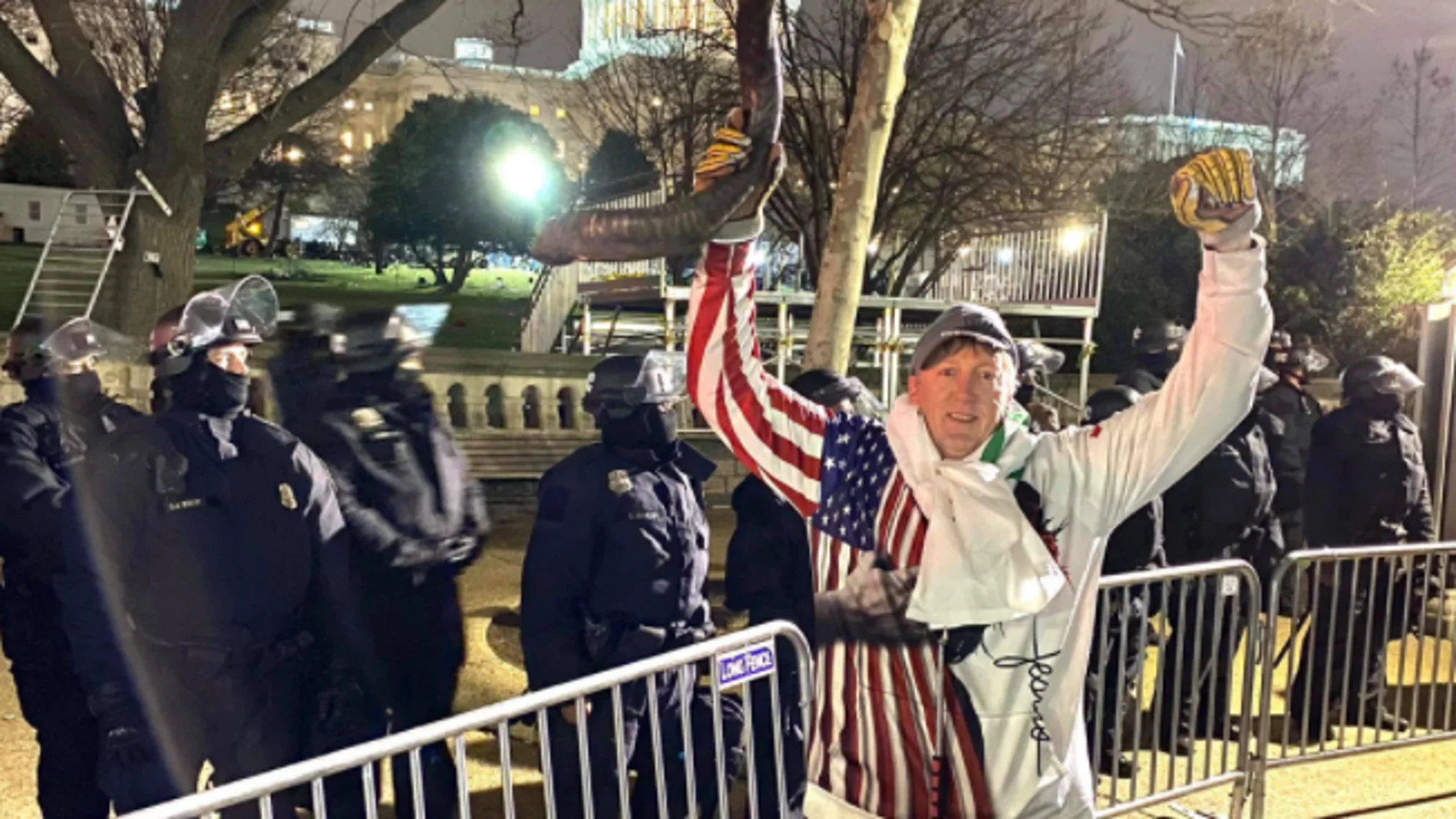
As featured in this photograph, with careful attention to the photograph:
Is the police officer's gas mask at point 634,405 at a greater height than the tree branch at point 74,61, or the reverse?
the tree branch at point 74,61

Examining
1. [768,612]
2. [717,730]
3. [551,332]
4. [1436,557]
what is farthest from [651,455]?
[551,332]

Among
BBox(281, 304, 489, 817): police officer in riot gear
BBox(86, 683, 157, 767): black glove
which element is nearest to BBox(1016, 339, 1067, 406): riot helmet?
BBox(281, 304, 489, 817): police officer in riot gear

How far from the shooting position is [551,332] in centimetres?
1520

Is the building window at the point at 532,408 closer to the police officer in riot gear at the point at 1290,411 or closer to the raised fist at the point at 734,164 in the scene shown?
the police officer in riot gear at the point at 1290,411

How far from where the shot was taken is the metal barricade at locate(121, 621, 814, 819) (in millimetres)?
2158

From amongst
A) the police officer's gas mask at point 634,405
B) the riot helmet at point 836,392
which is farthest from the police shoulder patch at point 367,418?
the riot helmet at point 836,392

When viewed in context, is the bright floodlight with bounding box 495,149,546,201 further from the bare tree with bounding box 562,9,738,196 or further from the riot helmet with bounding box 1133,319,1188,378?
the riot helmet with bounding box 1133,319,1188,378

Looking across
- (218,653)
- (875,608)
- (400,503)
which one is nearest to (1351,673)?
(875,608)

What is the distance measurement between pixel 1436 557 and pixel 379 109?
53.2 meters

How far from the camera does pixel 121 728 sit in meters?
3.32

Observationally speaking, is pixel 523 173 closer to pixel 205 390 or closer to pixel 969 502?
pixel 205 390

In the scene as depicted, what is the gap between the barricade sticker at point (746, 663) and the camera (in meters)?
2.99

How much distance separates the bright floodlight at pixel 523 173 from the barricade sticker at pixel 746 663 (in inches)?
618

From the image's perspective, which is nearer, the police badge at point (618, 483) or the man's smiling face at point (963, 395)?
the man's smiling face at point (963, 395)
